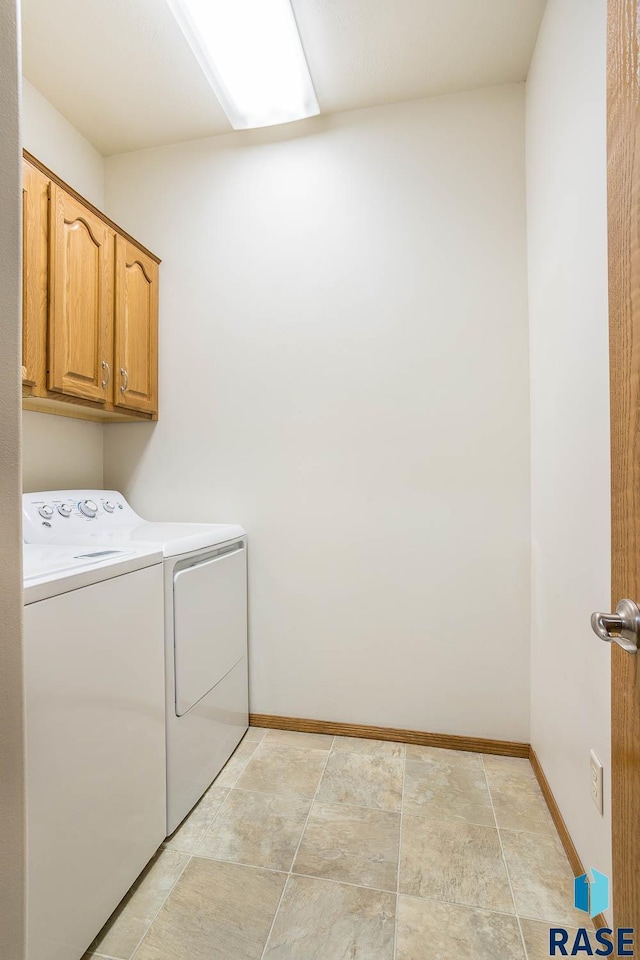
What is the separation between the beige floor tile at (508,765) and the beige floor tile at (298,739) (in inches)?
24.9

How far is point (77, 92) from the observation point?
1.99 m

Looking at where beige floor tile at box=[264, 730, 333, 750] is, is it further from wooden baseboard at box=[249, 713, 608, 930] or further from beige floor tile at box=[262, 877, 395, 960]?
beige floor tile at box=[262, 877, 395, 960]

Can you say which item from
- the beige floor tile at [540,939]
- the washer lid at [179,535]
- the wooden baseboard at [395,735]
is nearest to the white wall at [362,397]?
the wooden baseboard at [395,735]

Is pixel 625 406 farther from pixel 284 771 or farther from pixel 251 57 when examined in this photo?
pixel 251 57

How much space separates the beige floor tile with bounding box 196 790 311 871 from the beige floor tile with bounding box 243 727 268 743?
0.36 meters

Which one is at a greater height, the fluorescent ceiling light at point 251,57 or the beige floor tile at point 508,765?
the fluorescent ceiling light at point 251,57

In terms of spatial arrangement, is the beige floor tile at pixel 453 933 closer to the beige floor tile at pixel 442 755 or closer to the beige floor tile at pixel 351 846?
the beige floor tile at pixel 351 846

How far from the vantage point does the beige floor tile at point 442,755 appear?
6.14 ft

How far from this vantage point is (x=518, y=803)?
5.30ft

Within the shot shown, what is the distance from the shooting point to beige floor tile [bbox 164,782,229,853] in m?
1.44

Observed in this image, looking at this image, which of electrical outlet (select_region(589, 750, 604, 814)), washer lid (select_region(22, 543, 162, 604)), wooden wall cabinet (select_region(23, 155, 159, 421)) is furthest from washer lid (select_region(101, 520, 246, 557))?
electrical outlet (select_region(589, 750, 604, 814))

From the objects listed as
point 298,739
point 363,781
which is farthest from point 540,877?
point 298,739

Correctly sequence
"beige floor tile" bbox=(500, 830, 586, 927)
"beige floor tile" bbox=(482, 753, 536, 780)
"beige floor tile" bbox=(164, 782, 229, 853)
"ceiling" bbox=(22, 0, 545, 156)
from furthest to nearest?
"beige floor tile" bbox=(482, 753, 536, 780)
"ceiling" bbox=(22, 0, 545, 156)
"beige floor tile" bbox=(164, 782, 229, 853)
"beige floor tile" bbox=(500, 830, 586, 927)

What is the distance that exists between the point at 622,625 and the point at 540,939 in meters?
1.07
